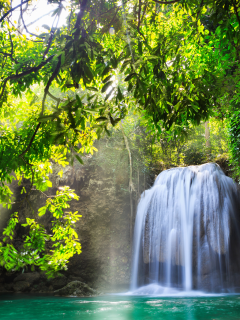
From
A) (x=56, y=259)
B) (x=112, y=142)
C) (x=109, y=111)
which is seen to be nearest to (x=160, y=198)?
(x=112, y=142)

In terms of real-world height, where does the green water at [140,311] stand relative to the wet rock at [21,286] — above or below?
above

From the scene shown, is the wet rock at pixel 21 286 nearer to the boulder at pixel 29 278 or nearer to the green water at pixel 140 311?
the boulder at pixel 29 278

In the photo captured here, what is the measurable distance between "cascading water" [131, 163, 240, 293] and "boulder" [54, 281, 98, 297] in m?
2.18

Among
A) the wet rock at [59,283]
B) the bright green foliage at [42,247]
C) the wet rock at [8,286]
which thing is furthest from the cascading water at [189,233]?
the bright green foliage at [42,247]

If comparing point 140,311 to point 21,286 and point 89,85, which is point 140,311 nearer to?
point 89,85

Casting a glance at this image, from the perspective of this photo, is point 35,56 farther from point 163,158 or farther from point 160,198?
point 163,158

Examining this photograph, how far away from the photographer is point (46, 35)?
1852 mm

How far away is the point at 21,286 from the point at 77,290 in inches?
113

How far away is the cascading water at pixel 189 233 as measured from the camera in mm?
10008

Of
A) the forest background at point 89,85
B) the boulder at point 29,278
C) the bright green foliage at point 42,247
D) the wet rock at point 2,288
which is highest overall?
the forest background at point 89,85

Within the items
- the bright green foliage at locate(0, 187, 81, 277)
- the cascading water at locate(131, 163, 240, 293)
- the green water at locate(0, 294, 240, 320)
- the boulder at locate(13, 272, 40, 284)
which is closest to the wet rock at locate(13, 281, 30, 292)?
the boulder at locate(13, 272, 40, 284)

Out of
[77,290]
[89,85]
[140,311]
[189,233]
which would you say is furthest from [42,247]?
[77,290]

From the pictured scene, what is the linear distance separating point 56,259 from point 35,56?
7.20ft

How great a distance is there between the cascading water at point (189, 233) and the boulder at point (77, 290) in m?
2.18
